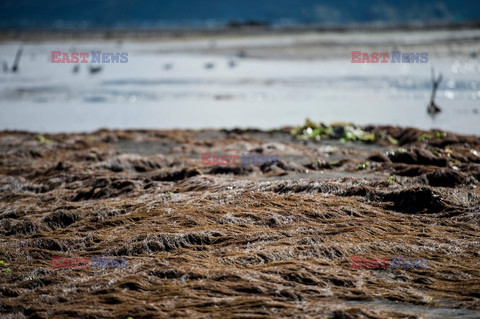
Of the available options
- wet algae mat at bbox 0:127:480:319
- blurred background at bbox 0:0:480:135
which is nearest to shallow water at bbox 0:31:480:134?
blurred background at bbox 0:0:480:135

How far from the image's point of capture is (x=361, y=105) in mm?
22703

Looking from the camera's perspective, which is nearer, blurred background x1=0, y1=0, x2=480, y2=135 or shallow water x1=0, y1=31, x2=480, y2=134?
shallow water x1=0, y1=31, x2=480, y2=134

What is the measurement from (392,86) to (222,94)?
8.32 m

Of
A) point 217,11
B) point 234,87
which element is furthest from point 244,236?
point 217,11

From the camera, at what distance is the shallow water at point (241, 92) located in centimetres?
2041

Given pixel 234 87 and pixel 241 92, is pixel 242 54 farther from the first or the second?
pixel 241 92

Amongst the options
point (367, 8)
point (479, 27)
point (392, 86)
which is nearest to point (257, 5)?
point (367, 8)

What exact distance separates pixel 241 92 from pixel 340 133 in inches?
487

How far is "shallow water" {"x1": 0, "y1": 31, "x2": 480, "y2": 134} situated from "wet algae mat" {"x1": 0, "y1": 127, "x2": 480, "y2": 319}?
831cm

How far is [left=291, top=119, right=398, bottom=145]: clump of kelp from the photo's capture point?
14594 millimetres

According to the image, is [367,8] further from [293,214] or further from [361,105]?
[293,214]

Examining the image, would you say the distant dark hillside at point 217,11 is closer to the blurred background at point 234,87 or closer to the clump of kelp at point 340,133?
the blurred background at point 234,87

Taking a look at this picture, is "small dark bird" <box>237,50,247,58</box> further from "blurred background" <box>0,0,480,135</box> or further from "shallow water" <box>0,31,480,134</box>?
"shallow water" <box>0,31,480,134</box>
